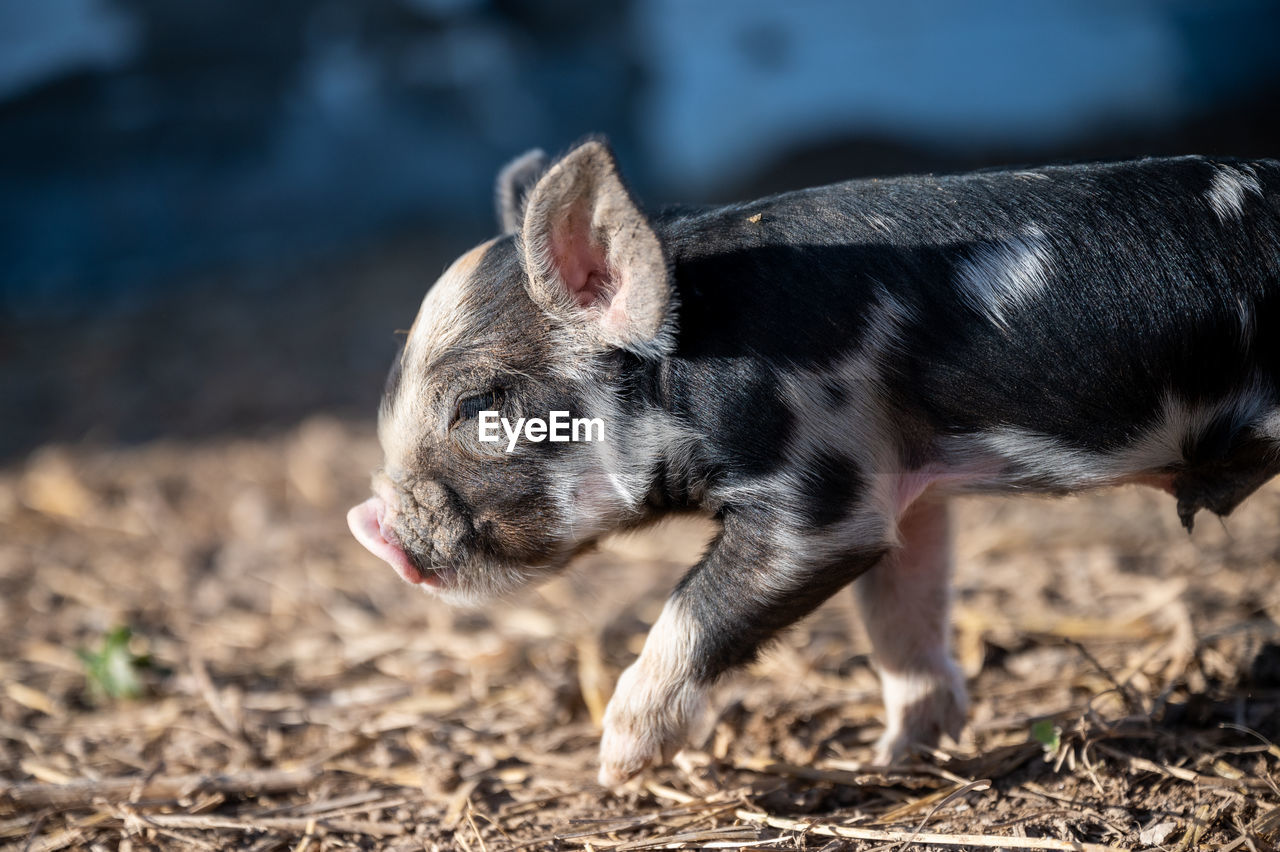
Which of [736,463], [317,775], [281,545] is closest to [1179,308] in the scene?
[736,463]

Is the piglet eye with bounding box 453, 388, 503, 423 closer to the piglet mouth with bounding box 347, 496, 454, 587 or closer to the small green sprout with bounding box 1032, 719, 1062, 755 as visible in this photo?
the piglet mouth with bounding box 347, 496, 454, 587

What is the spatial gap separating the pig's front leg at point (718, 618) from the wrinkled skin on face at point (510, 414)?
0.26 metres

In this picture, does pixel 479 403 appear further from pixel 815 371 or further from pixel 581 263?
pixel 815 371

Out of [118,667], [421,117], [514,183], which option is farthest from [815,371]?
[421,117]

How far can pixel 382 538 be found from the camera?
2.53m

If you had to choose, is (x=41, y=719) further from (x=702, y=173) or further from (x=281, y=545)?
(x=702, y=173)

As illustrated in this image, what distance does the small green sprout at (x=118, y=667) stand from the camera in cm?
360

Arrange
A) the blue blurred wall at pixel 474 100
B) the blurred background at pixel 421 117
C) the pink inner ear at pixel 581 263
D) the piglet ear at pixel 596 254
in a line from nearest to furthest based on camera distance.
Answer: the piglet ear at pixel 596 254 → the pink inner ear at pixel 581 263 → the blurred background at pixel 421 117 → the blue blurred wall at pixel 474 100

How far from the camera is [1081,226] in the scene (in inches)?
93.0

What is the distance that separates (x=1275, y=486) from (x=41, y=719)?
16.1ft

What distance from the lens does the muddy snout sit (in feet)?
8.23

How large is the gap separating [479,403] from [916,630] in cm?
129

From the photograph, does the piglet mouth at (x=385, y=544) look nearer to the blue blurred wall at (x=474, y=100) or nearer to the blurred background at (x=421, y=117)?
the blurred background at (x=421, y=117)

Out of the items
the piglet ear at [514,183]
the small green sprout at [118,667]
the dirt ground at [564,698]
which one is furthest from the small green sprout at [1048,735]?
the small green sprout at [118,667]
